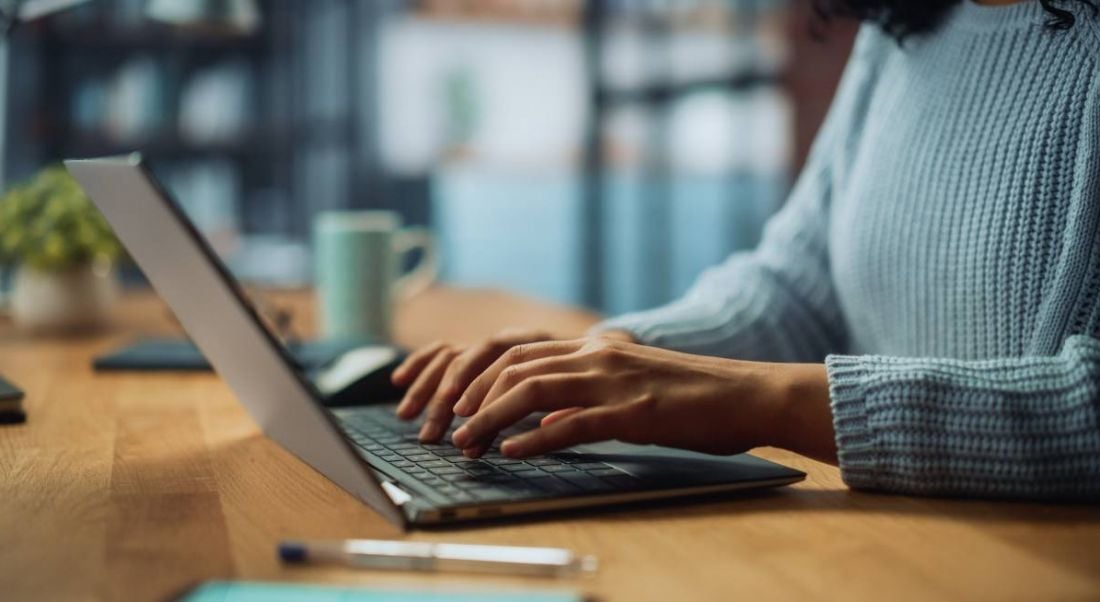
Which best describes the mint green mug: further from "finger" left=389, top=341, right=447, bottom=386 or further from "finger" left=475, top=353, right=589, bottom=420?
"finger" left=475, top=353, right=589, bottom=420

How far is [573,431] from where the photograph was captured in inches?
26.7

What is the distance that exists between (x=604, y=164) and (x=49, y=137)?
1.91 meters

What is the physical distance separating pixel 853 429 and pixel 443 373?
0.31 m

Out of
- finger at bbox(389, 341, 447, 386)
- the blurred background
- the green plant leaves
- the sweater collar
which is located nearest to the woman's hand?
finger at bbox(389, 341, 447, 386)

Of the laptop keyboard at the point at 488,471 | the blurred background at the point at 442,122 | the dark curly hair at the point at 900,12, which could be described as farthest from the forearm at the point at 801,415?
the blurred background at the point at 442,122

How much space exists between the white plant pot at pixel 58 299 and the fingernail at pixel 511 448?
1.10 m

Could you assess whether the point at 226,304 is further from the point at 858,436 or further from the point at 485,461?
the point at 858,436

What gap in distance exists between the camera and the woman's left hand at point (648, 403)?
27.0 inches

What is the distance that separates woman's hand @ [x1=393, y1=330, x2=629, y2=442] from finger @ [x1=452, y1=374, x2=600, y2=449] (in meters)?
0.07

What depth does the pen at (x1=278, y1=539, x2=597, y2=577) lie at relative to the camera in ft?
1.73

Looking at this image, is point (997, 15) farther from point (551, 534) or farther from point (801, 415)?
point (551, 534)

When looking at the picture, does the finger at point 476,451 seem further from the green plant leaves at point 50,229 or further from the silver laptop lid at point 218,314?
the green plant leaves at point 50,229

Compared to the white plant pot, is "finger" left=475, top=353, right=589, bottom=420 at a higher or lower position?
higher

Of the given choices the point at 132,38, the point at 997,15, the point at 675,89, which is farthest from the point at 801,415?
the point at 132,38
